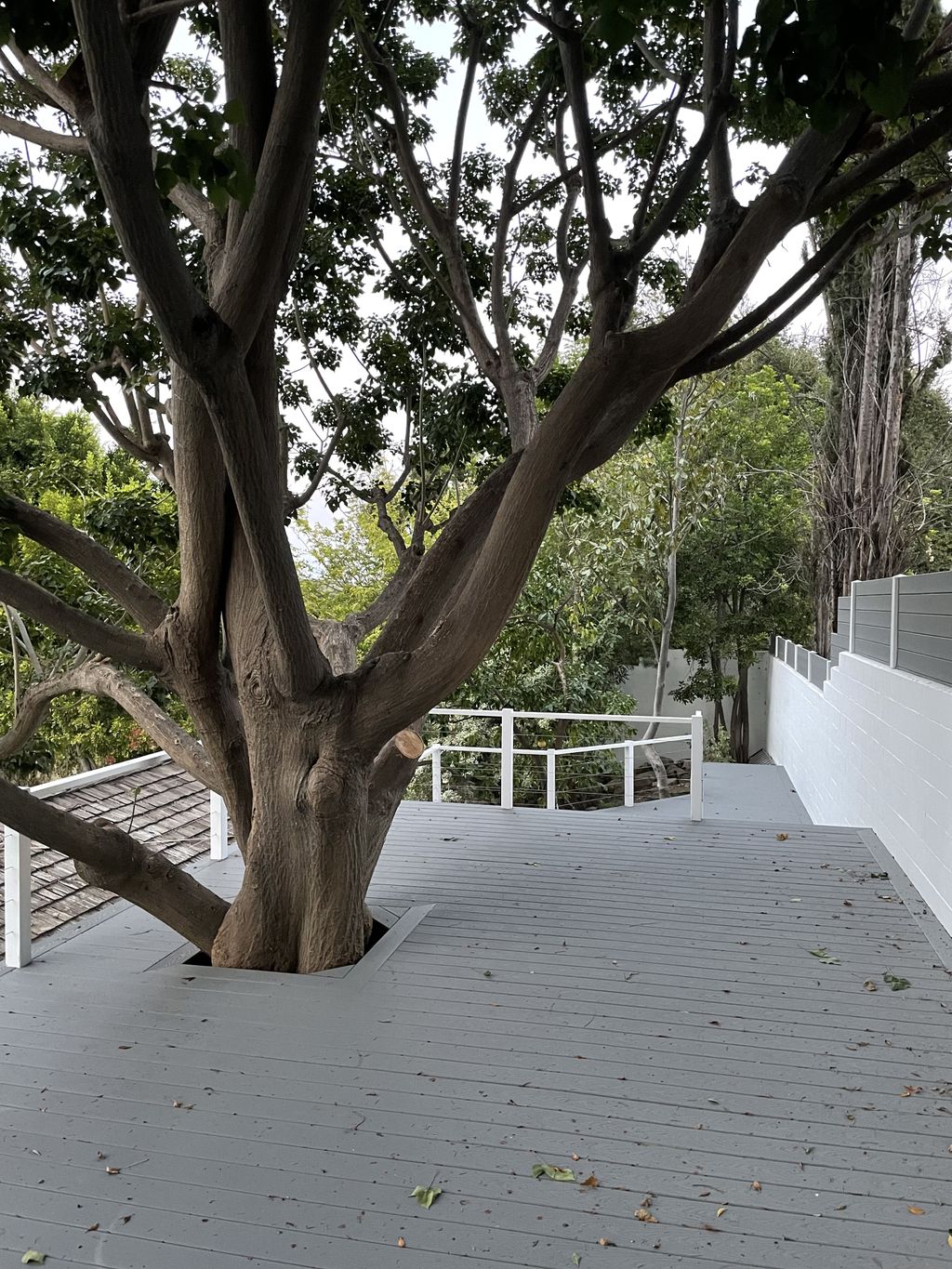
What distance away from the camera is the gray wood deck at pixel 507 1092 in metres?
2.93

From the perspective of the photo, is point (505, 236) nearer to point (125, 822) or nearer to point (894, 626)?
point (894, 626)

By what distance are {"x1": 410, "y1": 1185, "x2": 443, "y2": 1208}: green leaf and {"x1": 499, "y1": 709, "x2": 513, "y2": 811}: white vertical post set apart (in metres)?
4.56

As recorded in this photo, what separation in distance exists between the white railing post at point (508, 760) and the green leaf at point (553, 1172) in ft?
14.5

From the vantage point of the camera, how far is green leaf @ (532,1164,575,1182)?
126 inches

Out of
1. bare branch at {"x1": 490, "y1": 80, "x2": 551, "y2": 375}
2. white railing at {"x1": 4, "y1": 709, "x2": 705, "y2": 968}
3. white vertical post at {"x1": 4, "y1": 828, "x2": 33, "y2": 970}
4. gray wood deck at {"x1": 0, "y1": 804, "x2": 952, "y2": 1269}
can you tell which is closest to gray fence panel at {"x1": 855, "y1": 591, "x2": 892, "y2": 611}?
white railing at {"x1": 4, "y1": 709, "x2": 705, "y2": 968}

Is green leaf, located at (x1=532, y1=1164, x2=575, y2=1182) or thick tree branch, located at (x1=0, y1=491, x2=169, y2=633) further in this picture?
thick tree branch, located at (x1=0, y1=491, x2=169, y2=633)

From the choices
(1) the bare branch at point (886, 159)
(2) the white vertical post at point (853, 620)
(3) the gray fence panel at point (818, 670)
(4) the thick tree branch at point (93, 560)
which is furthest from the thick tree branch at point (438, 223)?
(3) the gray fence panel at point (818, 670)

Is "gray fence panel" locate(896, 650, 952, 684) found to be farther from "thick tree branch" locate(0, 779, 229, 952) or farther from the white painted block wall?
"thick tree branch" locate(0, 779, 229, 952)

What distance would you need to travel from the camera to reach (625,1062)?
400 centimetres

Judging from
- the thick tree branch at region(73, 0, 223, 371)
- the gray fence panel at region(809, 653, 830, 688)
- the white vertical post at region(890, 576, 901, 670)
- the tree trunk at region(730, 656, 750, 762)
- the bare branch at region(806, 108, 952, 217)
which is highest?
the bare branch at region(806, 108, 952, 217)

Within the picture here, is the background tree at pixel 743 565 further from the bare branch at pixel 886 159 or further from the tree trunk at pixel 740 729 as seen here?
the bare branch at pixel 886 159

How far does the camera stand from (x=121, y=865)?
15.6 feet

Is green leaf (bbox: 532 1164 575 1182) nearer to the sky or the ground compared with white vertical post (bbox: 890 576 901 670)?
nearer to the ground

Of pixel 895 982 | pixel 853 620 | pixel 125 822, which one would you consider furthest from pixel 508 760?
pixel 895 982
